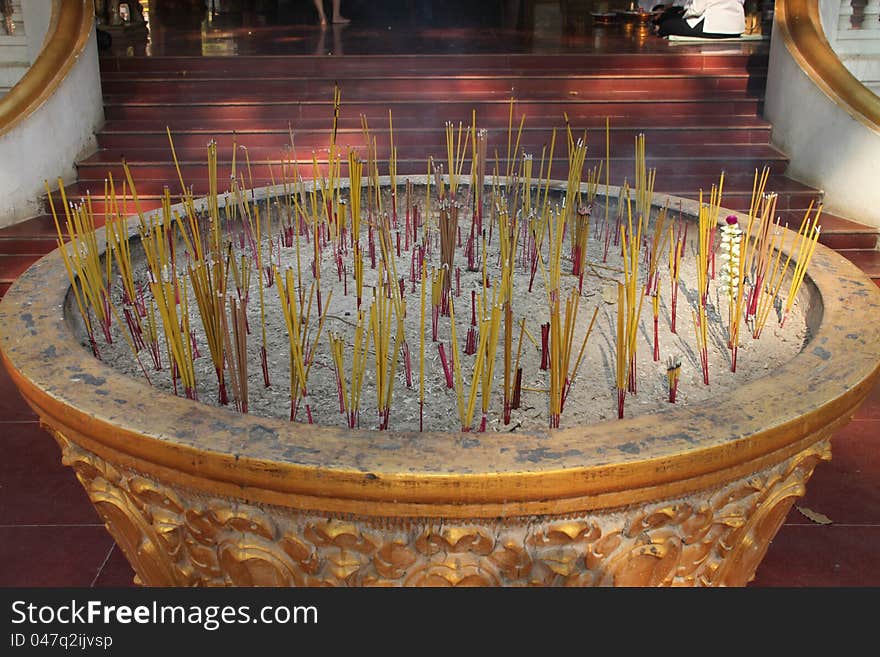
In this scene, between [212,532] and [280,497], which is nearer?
[280,497]

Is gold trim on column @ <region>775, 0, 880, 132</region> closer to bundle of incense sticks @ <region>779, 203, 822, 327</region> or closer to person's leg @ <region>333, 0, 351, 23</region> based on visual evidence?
bundle of incense sticks @ <region>779, 203, 822, 327</region>

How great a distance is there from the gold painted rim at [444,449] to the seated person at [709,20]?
5105 millimetres

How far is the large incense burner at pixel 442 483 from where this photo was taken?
1230 millimetres

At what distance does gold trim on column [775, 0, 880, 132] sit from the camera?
4.20 metres

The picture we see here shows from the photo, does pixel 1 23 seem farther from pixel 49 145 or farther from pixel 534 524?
pixel 534 524

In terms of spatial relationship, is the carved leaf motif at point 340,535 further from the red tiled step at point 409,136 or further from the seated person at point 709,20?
the seated person at point 709,20

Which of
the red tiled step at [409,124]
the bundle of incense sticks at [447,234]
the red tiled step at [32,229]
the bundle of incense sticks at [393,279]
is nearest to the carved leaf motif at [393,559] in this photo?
the bundle of incense sticks at [393,279]

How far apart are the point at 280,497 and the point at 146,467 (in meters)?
0.22

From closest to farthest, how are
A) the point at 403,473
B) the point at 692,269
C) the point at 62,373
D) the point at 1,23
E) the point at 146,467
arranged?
the point at 403,473, the point at 146,467, the point at 62,373, the point at 692,269, the point at 1,23

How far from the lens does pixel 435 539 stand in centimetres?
128

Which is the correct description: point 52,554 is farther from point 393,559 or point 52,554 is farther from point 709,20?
point 709,20

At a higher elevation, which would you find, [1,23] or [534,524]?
[1,23]

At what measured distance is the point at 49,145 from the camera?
4.43 metres

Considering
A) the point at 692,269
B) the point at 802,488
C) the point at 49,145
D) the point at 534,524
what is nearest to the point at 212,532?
the point at 534,524
